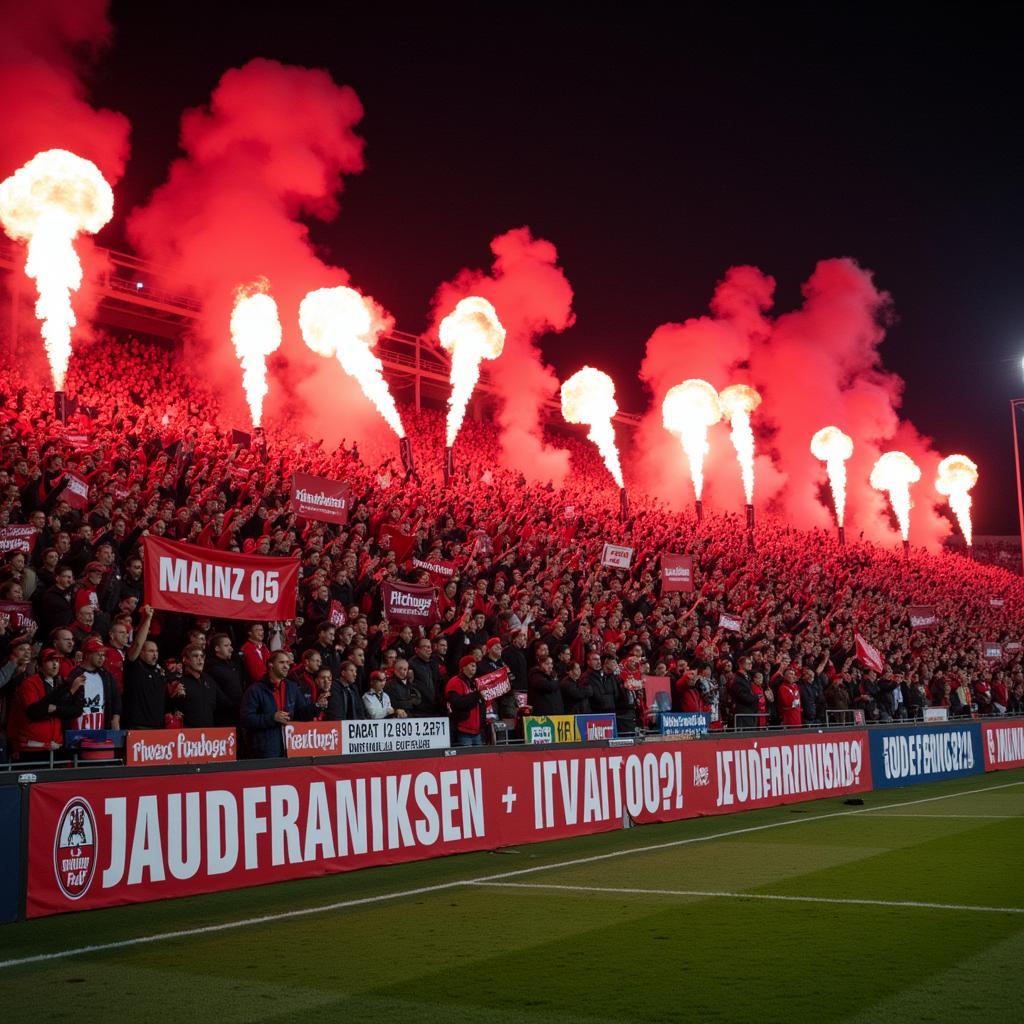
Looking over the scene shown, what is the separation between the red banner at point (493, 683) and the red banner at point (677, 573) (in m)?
10.9

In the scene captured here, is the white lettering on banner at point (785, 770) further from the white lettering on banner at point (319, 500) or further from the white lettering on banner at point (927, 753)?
the white lettering on banner at point (319, 500)

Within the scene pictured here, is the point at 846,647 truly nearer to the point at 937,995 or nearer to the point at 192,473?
the point at 192,473

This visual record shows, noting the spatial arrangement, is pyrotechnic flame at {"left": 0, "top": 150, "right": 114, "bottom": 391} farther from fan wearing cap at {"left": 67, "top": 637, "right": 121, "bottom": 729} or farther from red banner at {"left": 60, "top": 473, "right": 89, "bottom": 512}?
fan wearing cap at {"left": 67, "top": 637, "right": 121, "bottom": 729}

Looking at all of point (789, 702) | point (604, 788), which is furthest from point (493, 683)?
point (789, 702)

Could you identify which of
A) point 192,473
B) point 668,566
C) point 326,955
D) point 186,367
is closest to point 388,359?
point 186,367

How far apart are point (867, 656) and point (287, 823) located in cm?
1922

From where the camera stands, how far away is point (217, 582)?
44.8 ft

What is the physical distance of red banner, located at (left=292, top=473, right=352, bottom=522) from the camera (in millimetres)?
18250

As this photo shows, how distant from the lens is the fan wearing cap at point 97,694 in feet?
35.9

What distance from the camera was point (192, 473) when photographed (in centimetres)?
1786

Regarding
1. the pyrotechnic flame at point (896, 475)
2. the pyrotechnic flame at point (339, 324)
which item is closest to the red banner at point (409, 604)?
the pyrotechnic flame at point (339, 324)

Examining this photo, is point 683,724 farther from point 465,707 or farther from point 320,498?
point 320,498

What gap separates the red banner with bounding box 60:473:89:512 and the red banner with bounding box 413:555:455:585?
511cm

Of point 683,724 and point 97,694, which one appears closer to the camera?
point 97,694
